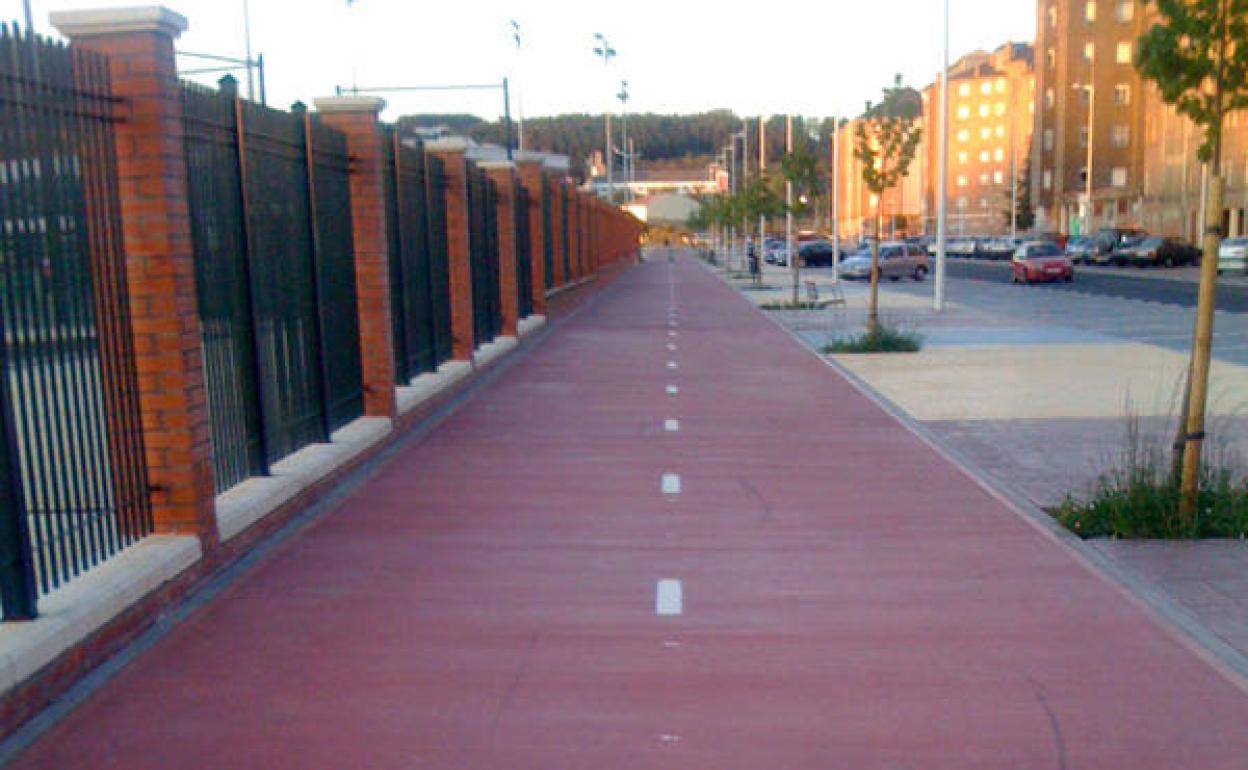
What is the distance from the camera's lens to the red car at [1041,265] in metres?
43.7

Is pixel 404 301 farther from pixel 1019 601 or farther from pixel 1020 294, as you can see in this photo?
pixel 1020 294

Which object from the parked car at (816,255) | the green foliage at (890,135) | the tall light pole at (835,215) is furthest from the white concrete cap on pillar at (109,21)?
the parked car at (816,255)

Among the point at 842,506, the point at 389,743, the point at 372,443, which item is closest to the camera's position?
the point at 389,743

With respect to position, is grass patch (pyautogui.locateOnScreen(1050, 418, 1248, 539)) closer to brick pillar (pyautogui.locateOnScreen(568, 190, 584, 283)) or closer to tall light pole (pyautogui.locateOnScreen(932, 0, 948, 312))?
tall light pole (pyautogui.locateOnScreen(932, 0, 948, 312))

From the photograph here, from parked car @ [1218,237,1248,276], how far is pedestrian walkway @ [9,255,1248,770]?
4197cm

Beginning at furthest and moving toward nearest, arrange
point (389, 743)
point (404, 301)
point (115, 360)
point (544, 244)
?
1. point (544, 244)
2. point (404, 301)
3. point (115, 360)
4. point (389, 743)

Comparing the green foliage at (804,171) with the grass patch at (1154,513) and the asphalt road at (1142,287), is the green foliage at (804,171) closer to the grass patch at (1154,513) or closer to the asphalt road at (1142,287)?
the asphalt road at (1142,287)

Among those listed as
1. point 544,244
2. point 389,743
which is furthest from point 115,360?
point 544,244

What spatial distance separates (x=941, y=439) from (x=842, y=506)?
3216 mm

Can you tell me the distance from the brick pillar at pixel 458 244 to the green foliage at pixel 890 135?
33.5 feet

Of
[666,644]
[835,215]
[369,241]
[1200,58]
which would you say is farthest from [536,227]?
[835,215]

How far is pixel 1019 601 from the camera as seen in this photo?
6574mm

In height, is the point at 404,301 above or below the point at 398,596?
above

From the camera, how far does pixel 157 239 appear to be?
6.63 m
